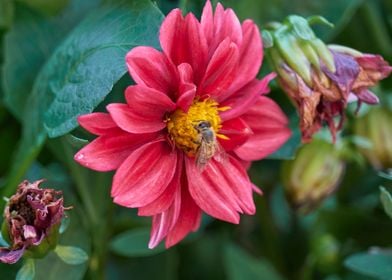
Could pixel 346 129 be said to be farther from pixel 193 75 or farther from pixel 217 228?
pixel 193 75

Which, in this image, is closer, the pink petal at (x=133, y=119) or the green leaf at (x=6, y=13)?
the pink petal at (x=133, y=119)

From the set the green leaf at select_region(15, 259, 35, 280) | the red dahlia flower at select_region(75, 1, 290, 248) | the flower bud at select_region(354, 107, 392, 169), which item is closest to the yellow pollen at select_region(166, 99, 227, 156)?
the red dahlia flower at select_region(75, 1, 290, 248)

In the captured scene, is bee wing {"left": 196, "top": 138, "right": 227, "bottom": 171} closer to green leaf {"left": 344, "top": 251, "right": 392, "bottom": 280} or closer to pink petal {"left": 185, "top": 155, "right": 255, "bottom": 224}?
pink petal {"left": 185, "top": 155, "right": 255, "bottom": 224}

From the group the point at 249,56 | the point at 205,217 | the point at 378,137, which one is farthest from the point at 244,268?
the point at 249,56

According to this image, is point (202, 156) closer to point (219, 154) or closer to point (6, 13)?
point (219, 154)

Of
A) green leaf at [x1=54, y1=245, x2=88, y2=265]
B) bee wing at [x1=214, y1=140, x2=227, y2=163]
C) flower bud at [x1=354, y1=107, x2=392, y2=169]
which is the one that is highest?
bee wing at [x1=214, y1=140, x2=227, y2=163]

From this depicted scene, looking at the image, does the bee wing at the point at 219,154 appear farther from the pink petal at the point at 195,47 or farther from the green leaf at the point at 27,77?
the green leaf at the point at 27,77

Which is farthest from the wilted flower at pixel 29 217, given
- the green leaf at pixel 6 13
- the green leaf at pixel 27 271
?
the green leaf at pixel 6 13
